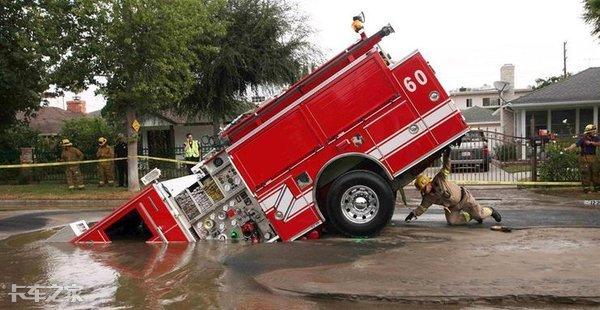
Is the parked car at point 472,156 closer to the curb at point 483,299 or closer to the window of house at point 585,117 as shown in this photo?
the window of house at point 585,117

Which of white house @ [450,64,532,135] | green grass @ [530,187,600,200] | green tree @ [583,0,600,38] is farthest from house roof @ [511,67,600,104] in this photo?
white house @ [450,64,532,135]

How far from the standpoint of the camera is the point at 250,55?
86.8 ft

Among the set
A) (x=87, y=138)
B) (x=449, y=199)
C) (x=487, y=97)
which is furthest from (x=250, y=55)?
(x=487, y=97)

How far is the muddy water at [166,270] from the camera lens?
5.84m

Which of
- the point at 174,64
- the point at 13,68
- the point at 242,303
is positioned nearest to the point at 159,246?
the point at 242,303

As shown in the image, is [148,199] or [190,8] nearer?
[148,199]

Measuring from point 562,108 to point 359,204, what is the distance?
21.1 meters

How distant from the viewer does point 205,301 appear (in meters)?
5.79

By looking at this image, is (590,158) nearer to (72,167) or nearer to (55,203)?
(55,203)

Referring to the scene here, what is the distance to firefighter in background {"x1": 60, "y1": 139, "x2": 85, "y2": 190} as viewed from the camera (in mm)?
19672

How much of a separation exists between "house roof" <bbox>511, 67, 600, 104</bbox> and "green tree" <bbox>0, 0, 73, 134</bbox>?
19.3 m

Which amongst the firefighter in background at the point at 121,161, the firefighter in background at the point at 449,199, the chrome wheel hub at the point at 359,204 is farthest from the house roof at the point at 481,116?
the chrome wheel hub at the point at 359,204

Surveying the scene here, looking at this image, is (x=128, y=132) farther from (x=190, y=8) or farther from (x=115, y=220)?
(x=115, y=220)

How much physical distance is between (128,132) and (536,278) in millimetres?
14858
